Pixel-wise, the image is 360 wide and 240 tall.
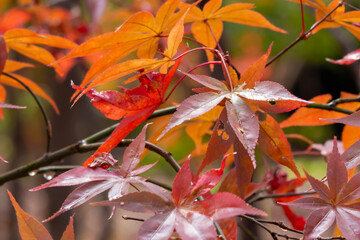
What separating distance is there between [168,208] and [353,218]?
0.51 ft

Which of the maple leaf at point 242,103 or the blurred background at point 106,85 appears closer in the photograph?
the maple leaf at point 242,103

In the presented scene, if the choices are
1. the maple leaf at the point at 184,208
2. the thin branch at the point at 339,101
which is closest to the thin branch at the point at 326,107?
the thin branch at the point at 339,101

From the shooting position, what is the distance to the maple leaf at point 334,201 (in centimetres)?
34

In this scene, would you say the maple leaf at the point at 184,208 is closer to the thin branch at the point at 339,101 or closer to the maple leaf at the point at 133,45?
the maple leaf at the point at 133,45

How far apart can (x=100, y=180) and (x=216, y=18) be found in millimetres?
313

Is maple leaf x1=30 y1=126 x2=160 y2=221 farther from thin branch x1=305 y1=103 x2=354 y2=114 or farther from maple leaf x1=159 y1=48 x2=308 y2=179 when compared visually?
thin branch x1=305 y1=103 x2=354 y2=114

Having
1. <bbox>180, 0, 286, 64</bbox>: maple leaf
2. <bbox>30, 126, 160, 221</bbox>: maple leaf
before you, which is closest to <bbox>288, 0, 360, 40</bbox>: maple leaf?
<bbox>180, 0, 286, 64</bbox>: maple leaf

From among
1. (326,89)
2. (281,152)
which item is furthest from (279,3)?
(281,152)

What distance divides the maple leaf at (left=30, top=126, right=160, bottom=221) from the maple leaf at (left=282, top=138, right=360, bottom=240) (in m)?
0.13

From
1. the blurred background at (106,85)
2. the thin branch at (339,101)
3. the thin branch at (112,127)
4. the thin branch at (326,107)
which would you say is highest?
the thin branch at (339,101)

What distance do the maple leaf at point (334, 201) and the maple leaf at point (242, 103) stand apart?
6 centimetres

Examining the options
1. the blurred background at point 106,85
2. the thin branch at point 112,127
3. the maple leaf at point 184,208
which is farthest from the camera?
the blurred background at point 106,85

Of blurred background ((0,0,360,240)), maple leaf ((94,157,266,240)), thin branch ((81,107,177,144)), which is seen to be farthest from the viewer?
blurred background ((0,0,360,240))

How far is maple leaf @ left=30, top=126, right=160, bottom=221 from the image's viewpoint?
1.13ft
